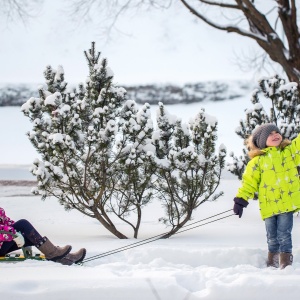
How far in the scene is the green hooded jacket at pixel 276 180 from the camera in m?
3.56

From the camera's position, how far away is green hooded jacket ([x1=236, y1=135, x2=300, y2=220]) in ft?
11.7

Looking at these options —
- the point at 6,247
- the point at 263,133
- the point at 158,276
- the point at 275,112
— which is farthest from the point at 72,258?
the point at 275,112

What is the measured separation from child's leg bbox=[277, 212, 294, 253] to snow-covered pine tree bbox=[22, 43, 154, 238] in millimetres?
1772

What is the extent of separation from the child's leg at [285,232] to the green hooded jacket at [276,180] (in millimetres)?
58

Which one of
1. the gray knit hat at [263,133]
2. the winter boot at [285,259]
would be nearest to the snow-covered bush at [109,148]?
the gray knit hat at [263,133]

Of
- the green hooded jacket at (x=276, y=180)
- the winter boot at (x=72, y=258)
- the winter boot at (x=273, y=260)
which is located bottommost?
the winter boot at (x=273, y=260)

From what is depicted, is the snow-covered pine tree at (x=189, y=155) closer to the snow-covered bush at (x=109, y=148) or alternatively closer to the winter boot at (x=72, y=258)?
the snow-covered bush at (x=109, y=148)

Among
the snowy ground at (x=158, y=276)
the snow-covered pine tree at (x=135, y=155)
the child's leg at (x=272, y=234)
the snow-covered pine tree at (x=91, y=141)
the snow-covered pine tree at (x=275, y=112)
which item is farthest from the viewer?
the snow-covered pine tree at (x=275, y=112)

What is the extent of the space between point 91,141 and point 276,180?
6.38 ft

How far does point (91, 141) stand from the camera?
15.8 feet

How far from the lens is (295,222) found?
6.75 meters

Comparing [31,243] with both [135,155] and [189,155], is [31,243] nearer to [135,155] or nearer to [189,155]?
[135,155]

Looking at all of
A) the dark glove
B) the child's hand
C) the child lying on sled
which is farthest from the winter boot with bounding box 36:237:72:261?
the dark glove

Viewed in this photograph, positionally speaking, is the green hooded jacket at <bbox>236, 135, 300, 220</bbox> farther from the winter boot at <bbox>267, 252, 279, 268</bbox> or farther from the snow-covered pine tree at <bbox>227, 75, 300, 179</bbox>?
the snow-covered pine tree at <bbox>227, 75, 300, 179</bbox>
